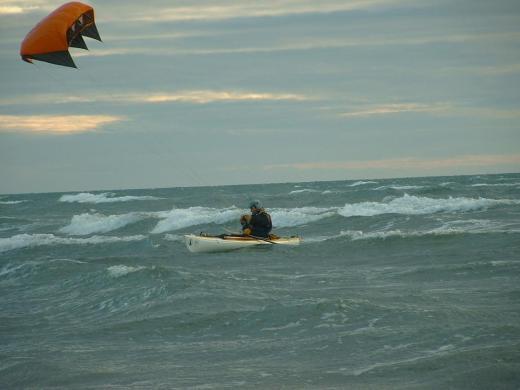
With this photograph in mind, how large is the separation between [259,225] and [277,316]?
9696 millimetres

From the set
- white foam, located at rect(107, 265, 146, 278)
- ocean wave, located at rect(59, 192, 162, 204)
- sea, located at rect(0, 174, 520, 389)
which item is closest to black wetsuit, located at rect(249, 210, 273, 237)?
sea, located at rect(0, 174, 520, 389)

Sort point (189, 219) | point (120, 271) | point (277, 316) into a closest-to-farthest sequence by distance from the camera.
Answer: point (277, 316), point (120, 271), point (189, 219)

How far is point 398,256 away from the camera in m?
18.0

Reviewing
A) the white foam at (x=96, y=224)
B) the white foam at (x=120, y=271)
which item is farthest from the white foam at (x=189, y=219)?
the white foam at (x=120, y=271)

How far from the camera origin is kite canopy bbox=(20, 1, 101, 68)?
13977mm

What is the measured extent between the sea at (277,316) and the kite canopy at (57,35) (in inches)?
176

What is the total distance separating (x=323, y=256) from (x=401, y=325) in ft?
29.9

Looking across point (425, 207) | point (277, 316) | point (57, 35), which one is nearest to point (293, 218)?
point (425, 207)

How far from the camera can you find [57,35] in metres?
Result: 14.0

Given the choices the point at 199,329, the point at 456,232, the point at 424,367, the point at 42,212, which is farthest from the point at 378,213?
the point at 42,212

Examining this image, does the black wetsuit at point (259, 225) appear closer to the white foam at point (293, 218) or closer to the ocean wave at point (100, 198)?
the white foam at point (293, 218)

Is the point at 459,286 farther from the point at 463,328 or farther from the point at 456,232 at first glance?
the point at 456,232

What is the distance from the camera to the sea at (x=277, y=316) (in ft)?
26.8

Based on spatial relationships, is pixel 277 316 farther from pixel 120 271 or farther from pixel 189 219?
pixel 189 219
